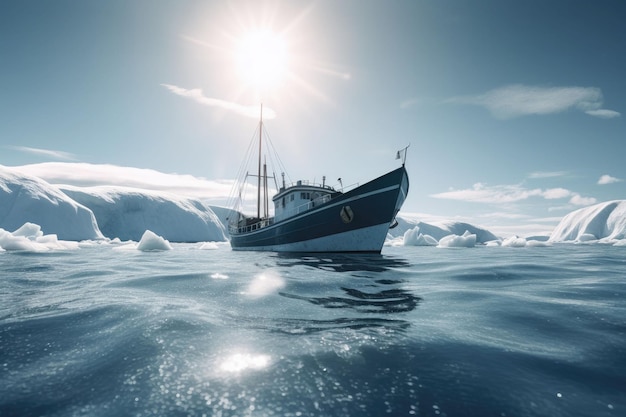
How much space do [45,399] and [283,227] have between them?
1068 inches

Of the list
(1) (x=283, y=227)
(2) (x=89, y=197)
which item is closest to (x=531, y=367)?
(1) (x=283, y=227)

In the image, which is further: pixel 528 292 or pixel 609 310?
pixel 528 292

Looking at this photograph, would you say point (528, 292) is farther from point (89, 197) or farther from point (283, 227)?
point (89, 197)

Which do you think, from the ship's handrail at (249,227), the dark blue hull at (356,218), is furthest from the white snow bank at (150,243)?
the dark blue hull at (356,218)

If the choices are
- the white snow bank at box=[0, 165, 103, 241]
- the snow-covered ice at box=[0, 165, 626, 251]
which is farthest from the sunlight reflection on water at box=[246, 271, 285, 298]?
the white snow bank at box=[0, 165, 103, 241]

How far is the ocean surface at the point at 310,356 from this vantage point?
2486 mm

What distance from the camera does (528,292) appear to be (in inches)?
300

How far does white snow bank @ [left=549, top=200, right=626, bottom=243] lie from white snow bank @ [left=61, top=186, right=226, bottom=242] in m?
132

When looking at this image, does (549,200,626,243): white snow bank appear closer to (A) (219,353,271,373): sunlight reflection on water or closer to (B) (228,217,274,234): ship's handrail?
(B) (228,217,274,234): ship's handrail

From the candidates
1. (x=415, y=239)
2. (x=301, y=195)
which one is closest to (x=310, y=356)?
(x=301, y=195)

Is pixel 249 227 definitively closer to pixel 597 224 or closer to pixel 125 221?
pixel 125 221

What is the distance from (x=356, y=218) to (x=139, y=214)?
94.1 metres

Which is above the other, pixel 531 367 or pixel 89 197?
pixel 89 197

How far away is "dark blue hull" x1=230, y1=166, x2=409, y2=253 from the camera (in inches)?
923
